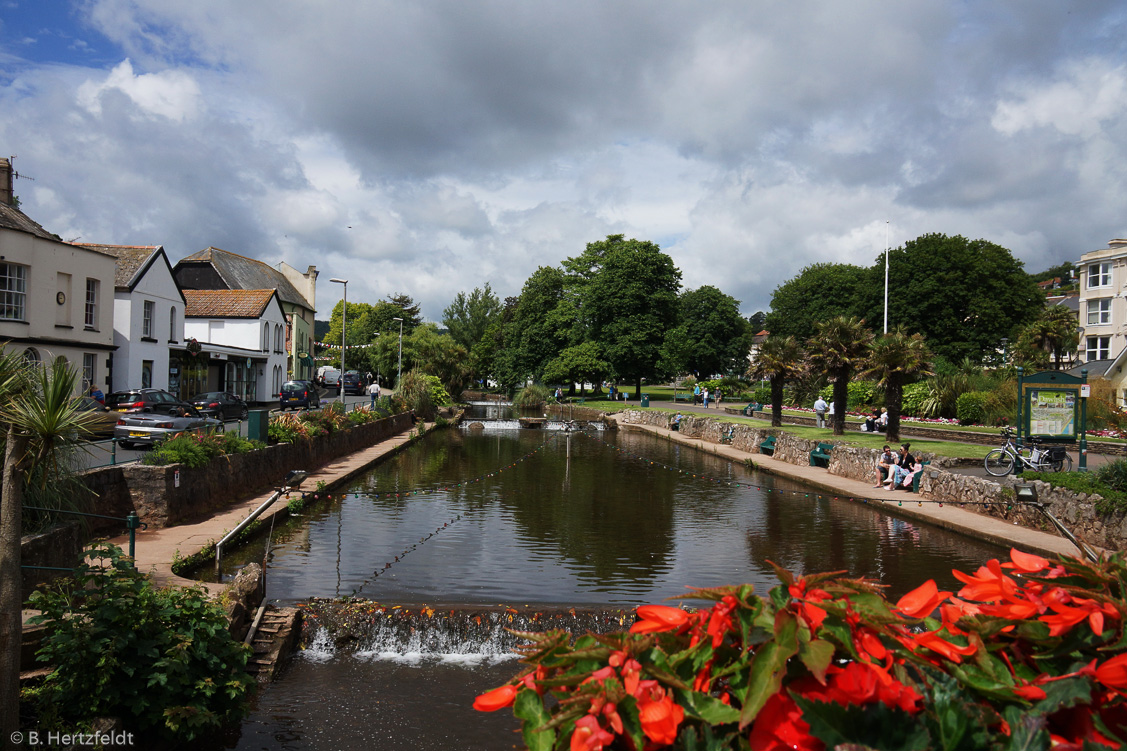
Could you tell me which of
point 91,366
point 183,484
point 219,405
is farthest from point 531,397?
point 183,484

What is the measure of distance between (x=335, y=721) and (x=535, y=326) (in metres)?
65.0

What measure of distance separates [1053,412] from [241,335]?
42675 millimetres

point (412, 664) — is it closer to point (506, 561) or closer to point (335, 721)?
point (335, 721)

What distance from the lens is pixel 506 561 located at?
12.8 metres

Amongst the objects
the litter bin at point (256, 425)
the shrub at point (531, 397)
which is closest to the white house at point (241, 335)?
the shrub at point (531, 397)

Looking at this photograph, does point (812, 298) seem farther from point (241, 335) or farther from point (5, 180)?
point (5, 180)

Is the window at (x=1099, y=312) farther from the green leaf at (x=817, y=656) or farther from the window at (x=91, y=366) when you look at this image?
the green leaf at (x=817, y=656)

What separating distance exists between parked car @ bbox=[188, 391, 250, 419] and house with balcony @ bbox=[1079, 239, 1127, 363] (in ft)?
178

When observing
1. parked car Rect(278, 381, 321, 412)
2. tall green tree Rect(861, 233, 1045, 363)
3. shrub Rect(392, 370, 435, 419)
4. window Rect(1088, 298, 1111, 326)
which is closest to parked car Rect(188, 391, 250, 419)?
parked car Rect(278, 381, 321, 412)

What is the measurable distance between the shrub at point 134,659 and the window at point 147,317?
3047 cm

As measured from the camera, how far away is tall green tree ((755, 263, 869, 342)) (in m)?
72.1

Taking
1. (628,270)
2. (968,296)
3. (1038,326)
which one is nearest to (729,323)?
(628,270)

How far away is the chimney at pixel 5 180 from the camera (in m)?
28.4

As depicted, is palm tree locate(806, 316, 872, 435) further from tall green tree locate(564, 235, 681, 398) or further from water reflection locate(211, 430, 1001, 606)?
tall green tree locate(564, 235, 681, 398)
